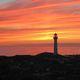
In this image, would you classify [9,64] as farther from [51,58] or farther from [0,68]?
[51,58]

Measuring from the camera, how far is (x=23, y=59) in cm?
5138

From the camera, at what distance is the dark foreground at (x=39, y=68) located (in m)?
45.0

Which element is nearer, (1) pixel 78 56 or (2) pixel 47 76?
(2) pixel 47 76

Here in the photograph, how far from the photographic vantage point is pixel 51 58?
173 ft

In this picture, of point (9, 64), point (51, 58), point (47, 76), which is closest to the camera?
point (47, 76)

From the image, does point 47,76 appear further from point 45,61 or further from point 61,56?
point 61,56

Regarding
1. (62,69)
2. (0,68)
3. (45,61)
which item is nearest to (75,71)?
(62,69)

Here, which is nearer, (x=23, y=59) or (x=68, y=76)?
(x=68, y=76)

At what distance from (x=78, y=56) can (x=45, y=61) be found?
6.08 meters

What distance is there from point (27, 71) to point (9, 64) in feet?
9.24

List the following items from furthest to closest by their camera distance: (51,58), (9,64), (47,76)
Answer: (51,58)
(9,64)
(47,76)

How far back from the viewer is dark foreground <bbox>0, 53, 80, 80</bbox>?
4500 centimetres

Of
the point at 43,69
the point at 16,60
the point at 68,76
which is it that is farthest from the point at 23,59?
the point at 68,76

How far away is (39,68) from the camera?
1876 inches
